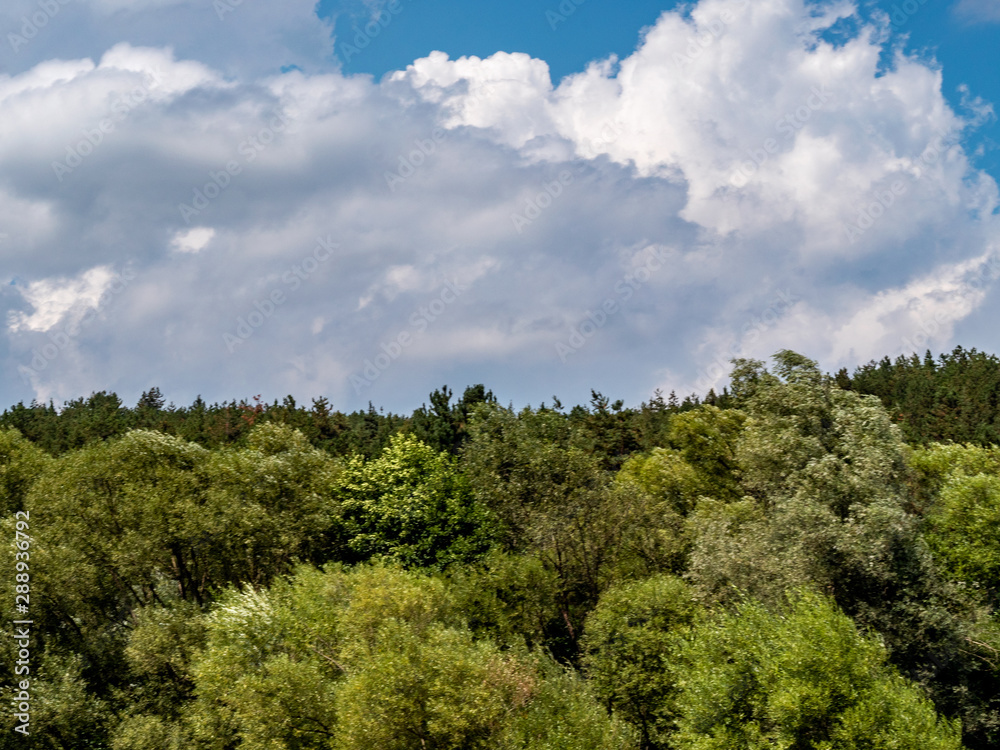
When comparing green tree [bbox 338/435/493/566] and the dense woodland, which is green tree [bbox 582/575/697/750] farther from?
green tree [bbox 338/435/493/566]

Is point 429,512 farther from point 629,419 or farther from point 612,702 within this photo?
point 629,419

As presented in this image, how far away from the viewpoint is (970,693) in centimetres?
3991

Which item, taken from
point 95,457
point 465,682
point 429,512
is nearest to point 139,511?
point 95,457

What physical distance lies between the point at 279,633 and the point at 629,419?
9753cm

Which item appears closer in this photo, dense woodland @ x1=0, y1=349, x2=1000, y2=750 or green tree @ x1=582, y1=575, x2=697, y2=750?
dense woodland @ x1=0, y1=349, x2=1000, y2=750

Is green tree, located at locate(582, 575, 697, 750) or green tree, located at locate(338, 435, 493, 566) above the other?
green tree, located at locate(338, 435, 493, 566)

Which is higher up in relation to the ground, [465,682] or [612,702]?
[465,682]

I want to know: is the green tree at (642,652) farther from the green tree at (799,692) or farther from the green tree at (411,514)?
the green tree at (411,514)

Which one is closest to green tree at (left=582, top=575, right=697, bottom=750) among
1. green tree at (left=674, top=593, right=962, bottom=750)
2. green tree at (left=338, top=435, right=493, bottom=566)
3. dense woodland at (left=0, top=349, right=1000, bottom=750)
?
dense woodland at (left=0, top=349, right=1000, bottom=750)

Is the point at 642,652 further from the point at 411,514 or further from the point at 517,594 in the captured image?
the point at 411,514

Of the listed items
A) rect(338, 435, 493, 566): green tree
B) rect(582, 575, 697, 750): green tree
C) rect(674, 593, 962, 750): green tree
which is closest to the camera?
rect(674, 593, 962, 750): green tree

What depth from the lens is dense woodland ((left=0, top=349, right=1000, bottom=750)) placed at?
107 feet

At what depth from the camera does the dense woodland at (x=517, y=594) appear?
107ft

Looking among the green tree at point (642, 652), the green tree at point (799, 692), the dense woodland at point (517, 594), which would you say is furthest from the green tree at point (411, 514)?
the green tree at point (799, 692)
